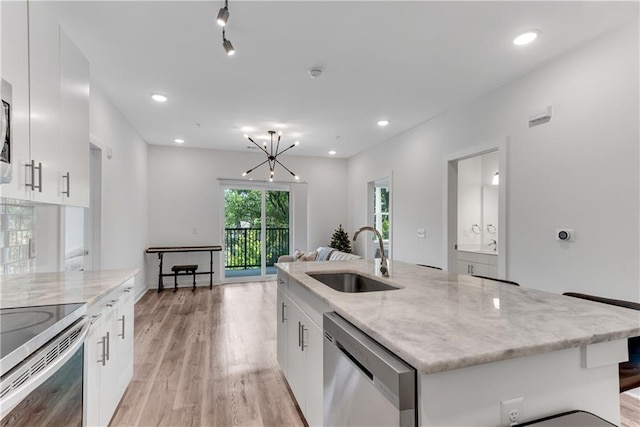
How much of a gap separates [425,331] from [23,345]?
130 centimetres

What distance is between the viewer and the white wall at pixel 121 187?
3434 millimetres

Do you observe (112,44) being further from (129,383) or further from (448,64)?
(448,64)

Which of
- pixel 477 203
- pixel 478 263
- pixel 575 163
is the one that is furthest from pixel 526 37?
pixel 477 203

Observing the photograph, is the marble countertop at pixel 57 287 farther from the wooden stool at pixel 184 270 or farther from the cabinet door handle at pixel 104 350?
the wooden stool at pixel 184 270

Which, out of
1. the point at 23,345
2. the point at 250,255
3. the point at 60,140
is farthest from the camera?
the point at 250,255

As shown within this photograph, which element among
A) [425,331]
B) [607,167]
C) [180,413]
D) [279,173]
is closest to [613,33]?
[607,167]

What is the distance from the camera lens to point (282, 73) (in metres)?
2.94

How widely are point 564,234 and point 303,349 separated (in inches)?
91.4

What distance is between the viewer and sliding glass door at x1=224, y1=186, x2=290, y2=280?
6461 millimetres

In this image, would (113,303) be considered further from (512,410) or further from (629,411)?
(629,411)

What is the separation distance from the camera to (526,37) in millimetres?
2346

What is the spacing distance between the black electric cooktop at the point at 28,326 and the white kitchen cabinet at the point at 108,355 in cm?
21

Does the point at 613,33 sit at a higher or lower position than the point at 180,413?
higher

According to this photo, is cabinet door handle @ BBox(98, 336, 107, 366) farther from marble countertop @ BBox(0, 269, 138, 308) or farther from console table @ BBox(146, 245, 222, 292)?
console table @ BBox(146, 245, 222, 292)
